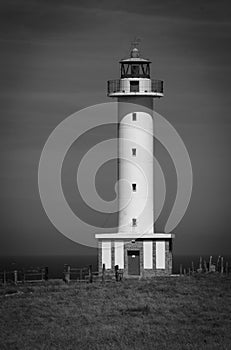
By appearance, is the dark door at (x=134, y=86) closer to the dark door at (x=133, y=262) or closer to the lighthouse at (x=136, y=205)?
the lighthouse at (x=136, y=205)

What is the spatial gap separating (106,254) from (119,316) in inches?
692

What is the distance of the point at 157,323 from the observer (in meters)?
27.2

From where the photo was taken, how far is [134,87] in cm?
4744

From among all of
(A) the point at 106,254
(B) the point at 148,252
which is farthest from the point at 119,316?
(A) the point at 106,254

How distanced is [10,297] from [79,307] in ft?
13.8

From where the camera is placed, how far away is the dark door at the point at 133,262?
45.7 meters

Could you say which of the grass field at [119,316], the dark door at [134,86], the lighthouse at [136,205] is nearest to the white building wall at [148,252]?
the lighthouse at [136,205]

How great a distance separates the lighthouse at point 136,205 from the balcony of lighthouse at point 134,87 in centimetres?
7


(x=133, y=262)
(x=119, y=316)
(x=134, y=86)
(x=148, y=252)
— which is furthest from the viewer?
(x=134, y=86)

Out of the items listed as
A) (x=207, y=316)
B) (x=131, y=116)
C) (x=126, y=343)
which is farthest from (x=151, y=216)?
(x=126, y=343)

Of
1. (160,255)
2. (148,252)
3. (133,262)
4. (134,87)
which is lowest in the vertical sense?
(133,262)

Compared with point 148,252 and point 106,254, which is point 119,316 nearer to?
point 148,252

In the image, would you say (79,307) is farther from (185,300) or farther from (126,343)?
(126,343)

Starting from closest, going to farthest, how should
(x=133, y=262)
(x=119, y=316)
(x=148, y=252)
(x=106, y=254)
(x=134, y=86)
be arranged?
(x=119, y=316)
(x=148, y=252)
(x=133, y=262)
(x=106, y=254)
(x=134, y=86)
